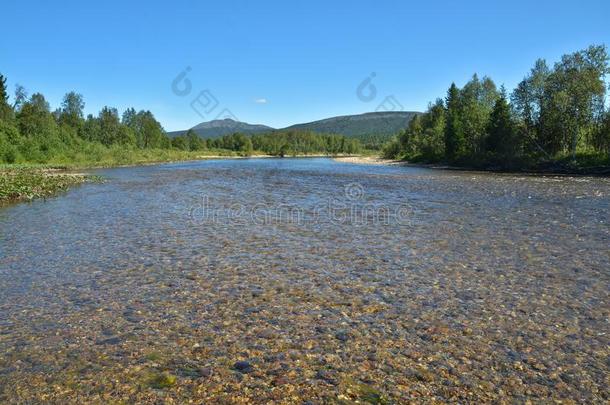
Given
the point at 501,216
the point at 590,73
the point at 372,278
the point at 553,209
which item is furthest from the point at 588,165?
the point at 372,278

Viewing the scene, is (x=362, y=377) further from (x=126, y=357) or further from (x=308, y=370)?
(x=126, y=357)

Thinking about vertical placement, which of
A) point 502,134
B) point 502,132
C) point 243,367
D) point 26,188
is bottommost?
point 243,367

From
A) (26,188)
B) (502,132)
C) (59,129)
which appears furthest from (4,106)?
(502,132)

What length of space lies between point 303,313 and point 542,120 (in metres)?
72.4

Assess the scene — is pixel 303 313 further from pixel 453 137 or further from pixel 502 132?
pixel 453 137

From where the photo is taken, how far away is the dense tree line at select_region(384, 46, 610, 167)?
197ft

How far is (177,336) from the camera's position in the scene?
276 inches

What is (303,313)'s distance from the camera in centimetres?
805

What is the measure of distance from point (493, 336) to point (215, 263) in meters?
7.42

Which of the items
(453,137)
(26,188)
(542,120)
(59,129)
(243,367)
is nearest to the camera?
(243,367)

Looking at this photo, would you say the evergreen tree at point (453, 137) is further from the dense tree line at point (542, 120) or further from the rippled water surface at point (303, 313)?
the rippled water surface at point (303, 313)

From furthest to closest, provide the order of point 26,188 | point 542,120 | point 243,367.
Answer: point 542,120
point 26,188
point 243,367

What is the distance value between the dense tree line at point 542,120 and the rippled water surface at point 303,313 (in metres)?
54.8

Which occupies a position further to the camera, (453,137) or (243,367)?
(453,137)
